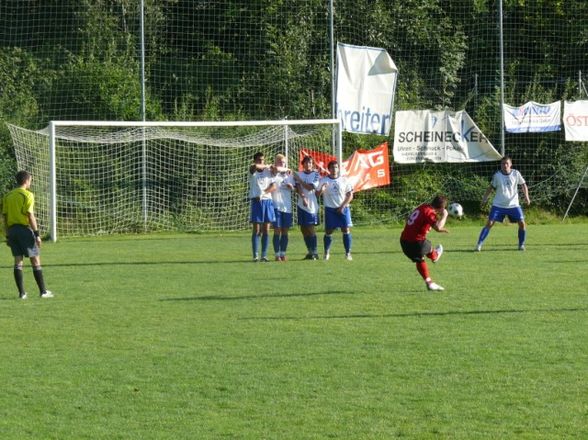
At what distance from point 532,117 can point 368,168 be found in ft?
15.5

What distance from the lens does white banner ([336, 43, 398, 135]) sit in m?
27.2

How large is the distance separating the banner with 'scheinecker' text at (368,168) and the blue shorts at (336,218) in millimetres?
8238

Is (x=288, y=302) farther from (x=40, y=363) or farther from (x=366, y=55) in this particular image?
(x=366, y=55)

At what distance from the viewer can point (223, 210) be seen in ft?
90.6

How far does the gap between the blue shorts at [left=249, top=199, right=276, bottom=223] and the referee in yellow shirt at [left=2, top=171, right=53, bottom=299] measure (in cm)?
544

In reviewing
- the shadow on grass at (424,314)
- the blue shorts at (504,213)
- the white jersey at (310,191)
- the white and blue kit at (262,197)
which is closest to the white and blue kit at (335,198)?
the white jersey at (310,191)

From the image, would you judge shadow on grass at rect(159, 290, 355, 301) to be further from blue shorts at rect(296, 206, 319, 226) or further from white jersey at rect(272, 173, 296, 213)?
white jersey at rect(272, 173, 296, 213)

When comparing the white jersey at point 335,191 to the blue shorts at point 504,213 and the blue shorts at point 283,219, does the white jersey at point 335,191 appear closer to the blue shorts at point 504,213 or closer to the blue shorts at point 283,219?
the blue shorts at point 283,219

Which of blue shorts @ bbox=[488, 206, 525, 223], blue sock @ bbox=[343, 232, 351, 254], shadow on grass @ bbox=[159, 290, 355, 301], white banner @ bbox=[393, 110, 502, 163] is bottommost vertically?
shadow on grass @ bbox=[159, 290, 355, 301]

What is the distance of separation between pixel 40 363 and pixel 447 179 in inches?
836

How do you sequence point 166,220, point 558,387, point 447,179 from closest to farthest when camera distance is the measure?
point 558,387, point 166,220, point 447,179

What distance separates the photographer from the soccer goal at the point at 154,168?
26250 mm

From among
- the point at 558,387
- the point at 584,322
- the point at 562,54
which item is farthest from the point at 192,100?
the point at 558,387

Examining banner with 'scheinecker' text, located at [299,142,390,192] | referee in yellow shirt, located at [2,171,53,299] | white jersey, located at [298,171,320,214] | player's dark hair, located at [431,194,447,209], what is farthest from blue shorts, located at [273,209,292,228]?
banner with 'scheinecker' text, located at [299,142,390,192]
